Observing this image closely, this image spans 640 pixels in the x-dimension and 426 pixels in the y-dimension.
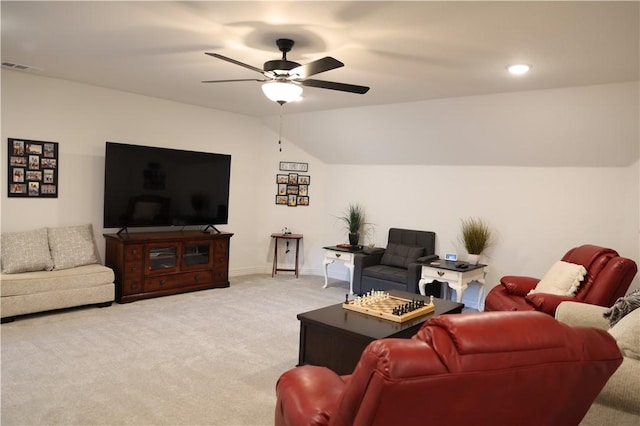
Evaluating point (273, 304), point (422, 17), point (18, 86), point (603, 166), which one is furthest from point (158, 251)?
point (603, 166)

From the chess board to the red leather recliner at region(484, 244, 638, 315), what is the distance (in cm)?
87

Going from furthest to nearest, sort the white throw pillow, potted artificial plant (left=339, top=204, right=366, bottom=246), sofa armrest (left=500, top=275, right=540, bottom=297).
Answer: potted artificial plant (left=339, top=204, right=366, bottom=246) → sofa armrest (left=500, top=275, right=540, bottom=297) → the white throw pillow

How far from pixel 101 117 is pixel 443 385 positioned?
5526 mm

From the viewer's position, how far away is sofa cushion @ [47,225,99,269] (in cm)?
491

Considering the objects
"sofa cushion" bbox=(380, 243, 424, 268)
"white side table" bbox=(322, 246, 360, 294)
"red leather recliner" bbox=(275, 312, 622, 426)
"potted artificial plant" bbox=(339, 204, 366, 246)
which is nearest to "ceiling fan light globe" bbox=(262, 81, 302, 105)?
"red leather recliner" bbox=(275, 312, 622, 426)

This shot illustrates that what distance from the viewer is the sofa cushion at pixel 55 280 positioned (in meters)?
4.36

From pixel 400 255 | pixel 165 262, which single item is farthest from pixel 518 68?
pixel 165 262

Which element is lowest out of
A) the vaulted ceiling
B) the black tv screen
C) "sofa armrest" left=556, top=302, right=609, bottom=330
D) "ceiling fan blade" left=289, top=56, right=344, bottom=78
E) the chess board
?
the chess board

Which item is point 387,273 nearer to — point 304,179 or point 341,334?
point 304,179

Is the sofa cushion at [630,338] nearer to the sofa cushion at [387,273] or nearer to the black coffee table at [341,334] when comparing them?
the black coffee table at [341,334]

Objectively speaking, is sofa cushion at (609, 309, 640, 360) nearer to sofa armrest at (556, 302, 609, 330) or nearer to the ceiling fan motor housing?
sofa armrest at (556, 302, 609, 330)

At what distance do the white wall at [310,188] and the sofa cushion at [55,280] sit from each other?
0.70 metres

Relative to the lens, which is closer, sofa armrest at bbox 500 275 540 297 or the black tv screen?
sofa armrest at bbox 500 275 540 297

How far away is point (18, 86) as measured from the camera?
15.8 feet
